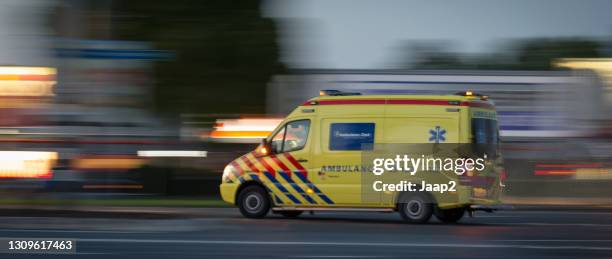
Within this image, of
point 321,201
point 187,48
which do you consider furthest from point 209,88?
point 321,201

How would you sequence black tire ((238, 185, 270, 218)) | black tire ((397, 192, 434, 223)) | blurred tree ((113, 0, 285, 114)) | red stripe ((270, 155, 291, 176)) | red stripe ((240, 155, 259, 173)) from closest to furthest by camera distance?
black tire ((397, 192, 434, 223)) < red stripe ((270, 155, 291, 176)) < black tire ((238, 185, 270, 218)) < red stripe ((240, 155, 259, 173)) < blurred tree ((113, 0, 285, 114))

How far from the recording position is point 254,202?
17812 millimetres

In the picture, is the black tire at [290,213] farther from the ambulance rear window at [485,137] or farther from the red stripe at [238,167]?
the ambulance rear window at [485,137]

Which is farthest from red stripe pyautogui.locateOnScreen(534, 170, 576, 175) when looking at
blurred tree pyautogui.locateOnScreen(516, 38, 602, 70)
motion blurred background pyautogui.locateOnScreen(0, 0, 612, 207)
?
blurred tree pyautogui.locateOnScreen(516, 38, 602, 70)

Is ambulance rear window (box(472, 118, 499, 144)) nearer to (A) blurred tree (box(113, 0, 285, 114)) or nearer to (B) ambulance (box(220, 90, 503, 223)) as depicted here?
(B) ambulance (box(220, 90, 503, 223))

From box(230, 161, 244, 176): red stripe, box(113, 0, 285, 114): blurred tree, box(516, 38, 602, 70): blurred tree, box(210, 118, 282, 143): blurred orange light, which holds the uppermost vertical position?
box(516, 38, 602, 70): blurred tree

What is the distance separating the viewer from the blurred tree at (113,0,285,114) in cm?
3225

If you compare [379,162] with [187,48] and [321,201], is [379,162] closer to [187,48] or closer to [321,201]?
[321,201]

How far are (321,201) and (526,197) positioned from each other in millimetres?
10936

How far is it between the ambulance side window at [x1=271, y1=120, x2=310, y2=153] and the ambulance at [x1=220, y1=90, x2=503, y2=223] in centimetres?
2

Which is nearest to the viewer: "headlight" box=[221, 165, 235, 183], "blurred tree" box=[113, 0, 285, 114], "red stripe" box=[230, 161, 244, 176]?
"red stripe" box=[230, 161, 244, 176]

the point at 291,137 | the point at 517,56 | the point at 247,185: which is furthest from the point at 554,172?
the point at 517,56

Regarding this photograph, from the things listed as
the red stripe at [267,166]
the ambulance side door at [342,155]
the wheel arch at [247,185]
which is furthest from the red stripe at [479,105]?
the wheel arch at [247,185]

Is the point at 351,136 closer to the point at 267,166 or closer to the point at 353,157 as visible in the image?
the point at 353,157
